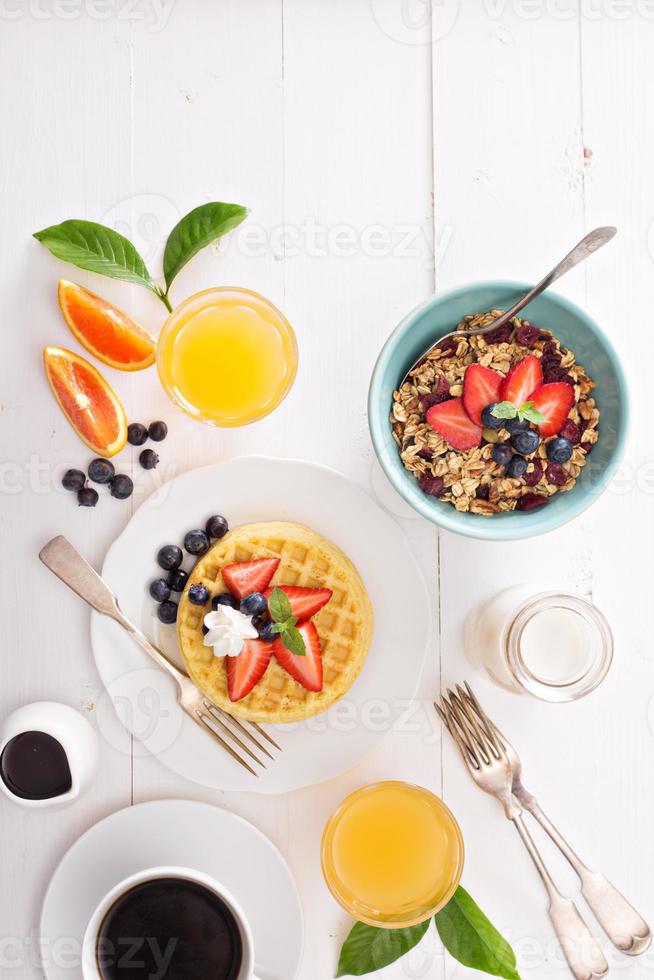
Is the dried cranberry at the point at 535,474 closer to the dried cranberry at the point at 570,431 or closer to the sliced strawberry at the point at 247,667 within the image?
the dried cranberry at the point at 570,431

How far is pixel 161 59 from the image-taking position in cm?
179

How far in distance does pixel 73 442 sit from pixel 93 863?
86 cm

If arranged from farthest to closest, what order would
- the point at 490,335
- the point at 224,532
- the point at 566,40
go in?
the point at 566,40 → the point at 224,532 → the point at 490,335

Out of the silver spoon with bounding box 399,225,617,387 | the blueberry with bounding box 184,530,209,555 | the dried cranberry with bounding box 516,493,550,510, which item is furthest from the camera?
the blueberry with bounding box 184,530,209,555

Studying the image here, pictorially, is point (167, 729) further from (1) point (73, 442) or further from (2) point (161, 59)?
(2) point (161, 59)

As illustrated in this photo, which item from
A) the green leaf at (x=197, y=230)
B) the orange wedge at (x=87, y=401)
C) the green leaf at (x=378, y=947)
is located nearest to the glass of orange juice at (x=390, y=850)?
the green leaf at (x=378, y=947)

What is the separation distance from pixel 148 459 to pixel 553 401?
801 millimetres

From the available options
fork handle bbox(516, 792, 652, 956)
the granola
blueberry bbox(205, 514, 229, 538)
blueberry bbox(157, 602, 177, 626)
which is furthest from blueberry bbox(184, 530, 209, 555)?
fork handle bbox(516, 792, 652, 956)

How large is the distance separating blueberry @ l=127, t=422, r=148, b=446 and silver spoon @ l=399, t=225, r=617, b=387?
0.54 m

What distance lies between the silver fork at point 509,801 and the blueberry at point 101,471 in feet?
2.70

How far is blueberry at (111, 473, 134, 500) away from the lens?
1.73m

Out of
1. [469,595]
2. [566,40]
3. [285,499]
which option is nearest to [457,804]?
[469,595]

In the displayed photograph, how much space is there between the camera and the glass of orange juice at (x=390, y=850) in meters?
1.68

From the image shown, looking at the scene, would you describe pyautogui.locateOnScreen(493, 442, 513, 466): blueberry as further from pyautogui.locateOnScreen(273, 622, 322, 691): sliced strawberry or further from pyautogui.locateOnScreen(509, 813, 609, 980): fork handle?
pyautogui.locateOnScreen(509, 813, 609, 980): fork handle
